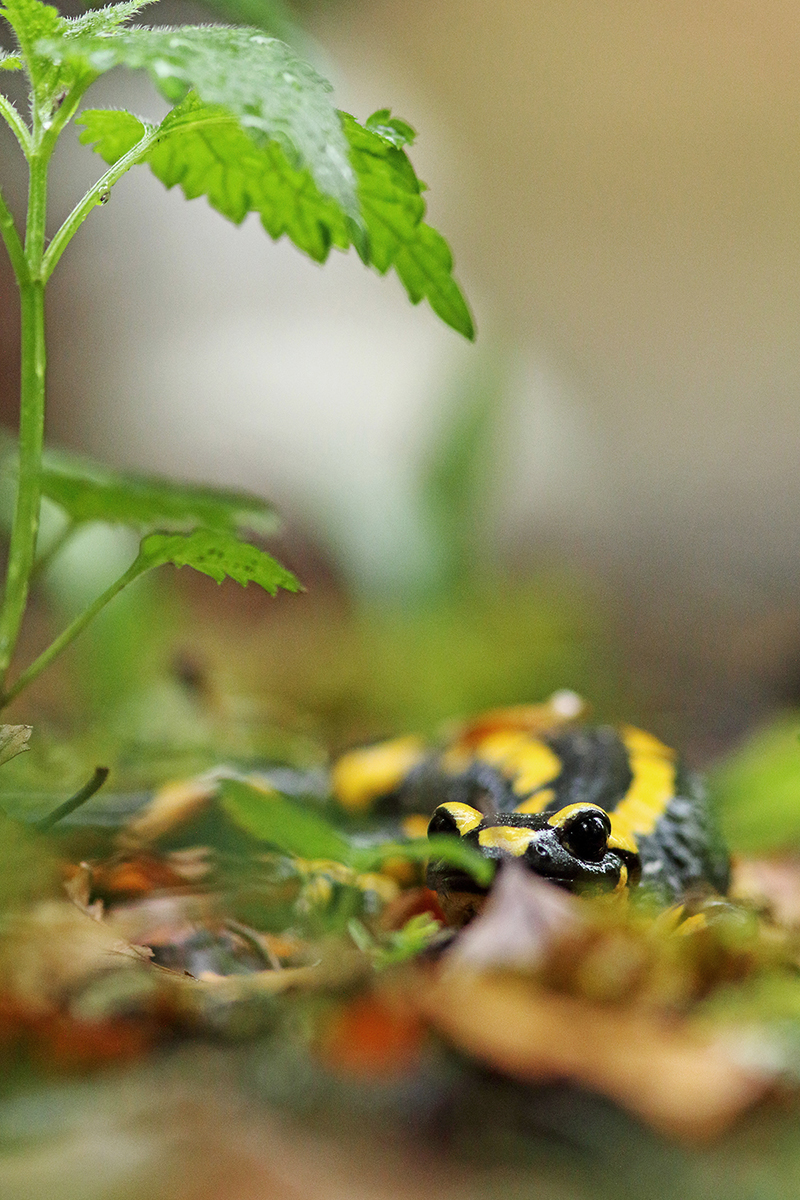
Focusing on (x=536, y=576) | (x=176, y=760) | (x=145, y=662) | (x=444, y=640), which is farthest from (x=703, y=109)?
(x=176, y=760)

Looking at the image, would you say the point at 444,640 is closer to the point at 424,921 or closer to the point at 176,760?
the point at 176,760

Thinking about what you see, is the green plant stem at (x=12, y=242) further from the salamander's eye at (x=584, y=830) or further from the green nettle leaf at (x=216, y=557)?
the salamander's eye at (x=584, y=830)

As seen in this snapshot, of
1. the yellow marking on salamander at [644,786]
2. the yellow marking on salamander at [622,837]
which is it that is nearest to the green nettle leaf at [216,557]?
the yellow marking on salamander at [622,837]

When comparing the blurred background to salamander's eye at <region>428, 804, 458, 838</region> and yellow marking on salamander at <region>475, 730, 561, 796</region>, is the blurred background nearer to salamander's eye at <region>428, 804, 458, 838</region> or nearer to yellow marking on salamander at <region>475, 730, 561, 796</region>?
yellow marking on salamander at <region>475, 730, 561, 796</region>

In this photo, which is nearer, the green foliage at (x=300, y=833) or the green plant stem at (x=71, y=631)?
the green foliage at (x=300, y=833)

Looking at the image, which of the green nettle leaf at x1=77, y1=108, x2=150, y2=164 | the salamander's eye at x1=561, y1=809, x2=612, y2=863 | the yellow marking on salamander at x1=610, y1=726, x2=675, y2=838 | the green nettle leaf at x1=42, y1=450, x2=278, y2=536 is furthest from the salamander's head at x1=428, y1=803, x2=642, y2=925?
the green nettle leaf at x1=77, y1=108, x2=150, y2=164

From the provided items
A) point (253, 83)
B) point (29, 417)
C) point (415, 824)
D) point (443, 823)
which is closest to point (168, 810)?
point (443, 823)
